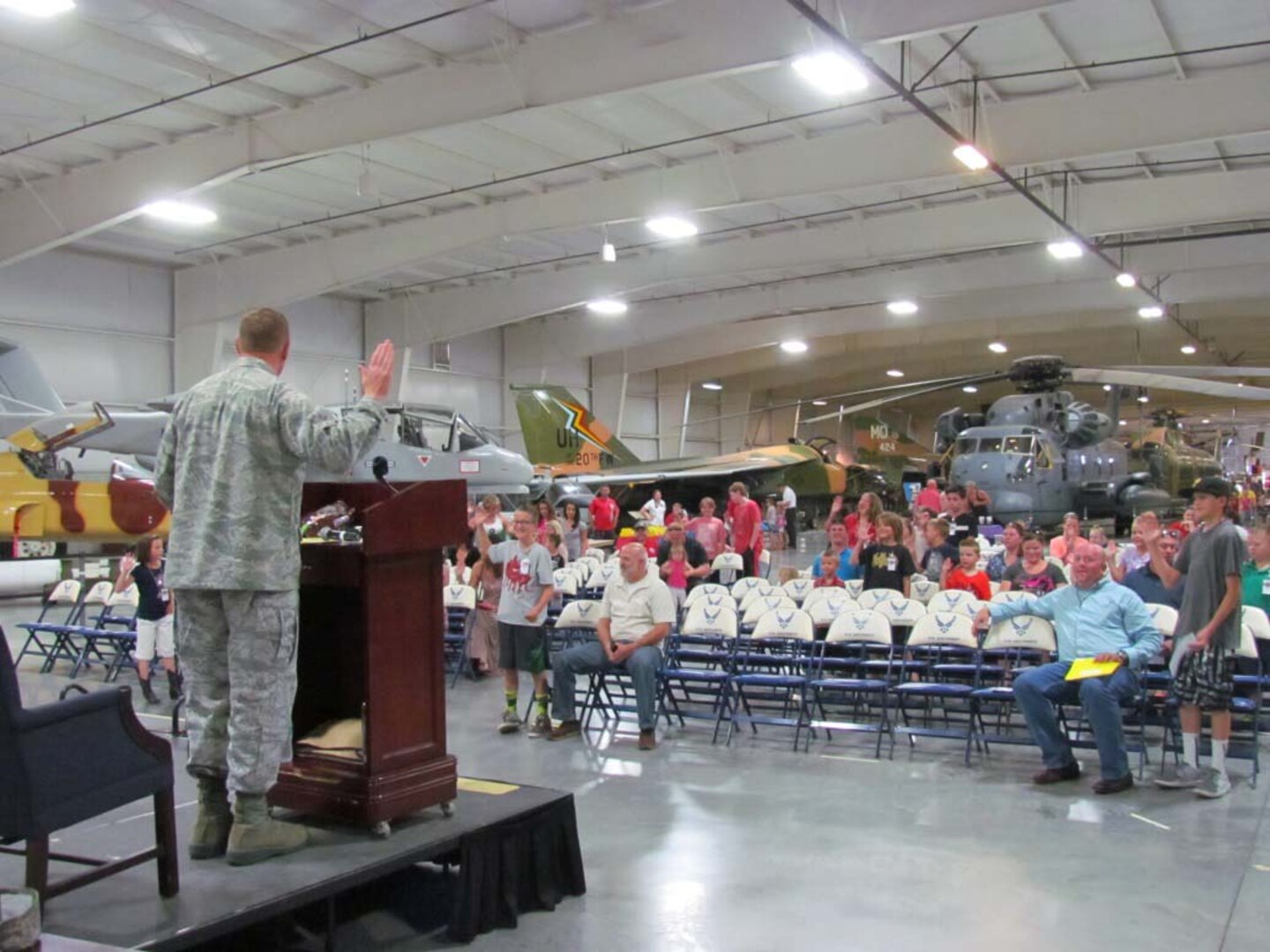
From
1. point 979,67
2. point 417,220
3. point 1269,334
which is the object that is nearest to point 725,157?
point 979,67

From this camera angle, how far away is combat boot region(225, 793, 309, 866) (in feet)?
11.0

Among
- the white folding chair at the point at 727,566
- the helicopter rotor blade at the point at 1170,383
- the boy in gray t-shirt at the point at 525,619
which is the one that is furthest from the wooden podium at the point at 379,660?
the helicopter rotor blade at the point at 1170,383

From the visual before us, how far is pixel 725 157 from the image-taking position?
1400 cm

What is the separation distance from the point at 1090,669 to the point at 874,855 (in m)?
1.76

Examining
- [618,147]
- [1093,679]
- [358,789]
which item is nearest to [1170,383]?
[618,147]

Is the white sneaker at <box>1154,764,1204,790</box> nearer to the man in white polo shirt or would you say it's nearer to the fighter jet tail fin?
the man in white polo shirt

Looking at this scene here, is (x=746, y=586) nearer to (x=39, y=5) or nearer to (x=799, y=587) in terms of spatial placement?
(x=799, y=587)

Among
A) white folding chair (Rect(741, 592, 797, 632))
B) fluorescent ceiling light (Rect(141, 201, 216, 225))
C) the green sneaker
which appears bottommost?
the green sneaker

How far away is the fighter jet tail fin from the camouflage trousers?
17645 mm

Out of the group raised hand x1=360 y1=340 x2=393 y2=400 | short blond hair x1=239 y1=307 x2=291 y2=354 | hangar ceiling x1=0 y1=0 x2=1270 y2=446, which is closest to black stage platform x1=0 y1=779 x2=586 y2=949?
raised hand x1=360 y1=340 x2=393 y2=400

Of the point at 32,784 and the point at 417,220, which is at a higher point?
the point at 417,220

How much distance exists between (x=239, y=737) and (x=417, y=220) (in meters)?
14.2

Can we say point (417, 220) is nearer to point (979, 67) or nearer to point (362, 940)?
point (979, 67)

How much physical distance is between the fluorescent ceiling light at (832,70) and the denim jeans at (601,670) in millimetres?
4963
